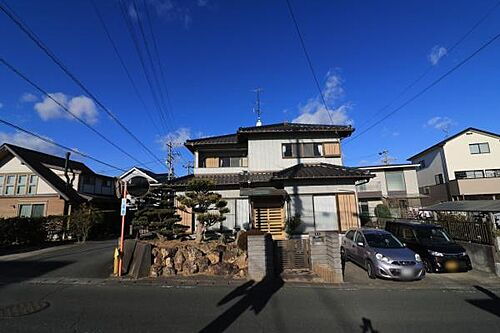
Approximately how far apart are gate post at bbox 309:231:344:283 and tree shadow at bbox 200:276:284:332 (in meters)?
1.53

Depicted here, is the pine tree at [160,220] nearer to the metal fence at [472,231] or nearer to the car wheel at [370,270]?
the car wheel at [370,270]

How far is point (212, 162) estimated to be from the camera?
19.7 meters

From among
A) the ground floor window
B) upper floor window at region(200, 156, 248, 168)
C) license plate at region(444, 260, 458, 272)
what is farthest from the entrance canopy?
the ground floor window

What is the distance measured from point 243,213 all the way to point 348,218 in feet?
19.7

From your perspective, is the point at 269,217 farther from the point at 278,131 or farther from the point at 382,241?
the point at 382,241

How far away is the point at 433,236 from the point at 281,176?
298 inches

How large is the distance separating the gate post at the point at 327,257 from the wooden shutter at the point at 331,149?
9.77 metres

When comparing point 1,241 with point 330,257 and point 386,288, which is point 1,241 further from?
point 386,288

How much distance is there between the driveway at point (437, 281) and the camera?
875 cm

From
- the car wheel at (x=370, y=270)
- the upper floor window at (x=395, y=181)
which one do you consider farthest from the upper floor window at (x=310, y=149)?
the upper floor window at (x=395, y=181)

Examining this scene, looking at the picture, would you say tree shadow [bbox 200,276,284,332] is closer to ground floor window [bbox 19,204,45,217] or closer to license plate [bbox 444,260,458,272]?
license plate [bbox 444,260,458,272]

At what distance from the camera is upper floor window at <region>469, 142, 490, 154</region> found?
30062 millimetres

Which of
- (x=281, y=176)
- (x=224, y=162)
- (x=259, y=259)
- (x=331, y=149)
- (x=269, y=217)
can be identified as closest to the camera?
(x=259, y=259)

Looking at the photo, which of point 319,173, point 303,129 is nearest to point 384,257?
point 319,173
